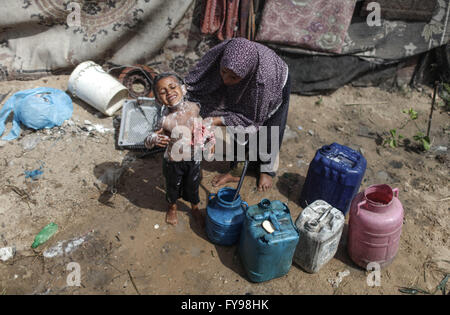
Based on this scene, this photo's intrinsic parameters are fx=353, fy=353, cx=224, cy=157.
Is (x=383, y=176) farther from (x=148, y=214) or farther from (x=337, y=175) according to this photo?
(x=148, y=214)

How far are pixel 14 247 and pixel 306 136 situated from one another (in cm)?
363

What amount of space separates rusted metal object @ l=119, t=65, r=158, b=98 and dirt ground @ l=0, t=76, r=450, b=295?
603mm

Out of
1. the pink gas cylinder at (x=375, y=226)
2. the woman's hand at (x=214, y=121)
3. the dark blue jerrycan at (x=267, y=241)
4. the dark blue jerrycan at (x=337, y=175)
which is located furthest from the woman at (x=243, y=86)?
the pink gas cylinder at (x=375, y=226)

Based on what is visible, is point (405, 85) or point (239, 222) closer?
point (239, 222)

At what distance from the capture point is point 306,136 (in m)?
4.87

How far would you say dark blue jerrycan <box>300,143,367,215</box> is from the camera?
10.8 feet

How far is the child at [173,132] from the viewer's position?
109 inches

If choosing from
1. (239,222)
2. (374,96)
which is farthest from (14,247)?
(374,96)

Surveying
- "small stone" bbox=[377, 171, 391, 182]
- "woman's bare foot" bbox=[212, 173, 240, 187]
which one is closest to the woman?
"woman's bare foot" bbox=[212, 173, 240, 187]

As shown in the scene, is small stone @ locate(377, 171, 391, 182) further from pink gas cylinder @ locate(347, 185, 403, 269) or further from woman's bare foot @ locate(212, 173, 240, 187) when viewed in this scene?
woman's bare foot @ locate(212, 173, 240, 187)

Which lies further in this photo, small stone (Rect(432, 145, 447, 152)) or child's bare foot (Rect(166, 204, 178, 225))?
small stone (Rect(432, 145, 447, 152))

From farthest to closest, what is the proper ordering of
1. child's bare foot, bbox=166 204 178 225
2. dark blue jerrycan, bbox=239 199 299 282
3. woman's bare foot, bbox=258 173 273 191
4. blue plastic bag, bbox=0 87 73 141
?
blue plastic bag, bbox=0 87 73 141 < woman's bare foot, bbox=258 173 273 191 < child's bare foot, bbox=166 204 178 225 < dark blue jerrycan, bbox=239 199 299 282

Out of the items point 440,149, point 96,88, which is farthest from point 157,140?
point 440,149
